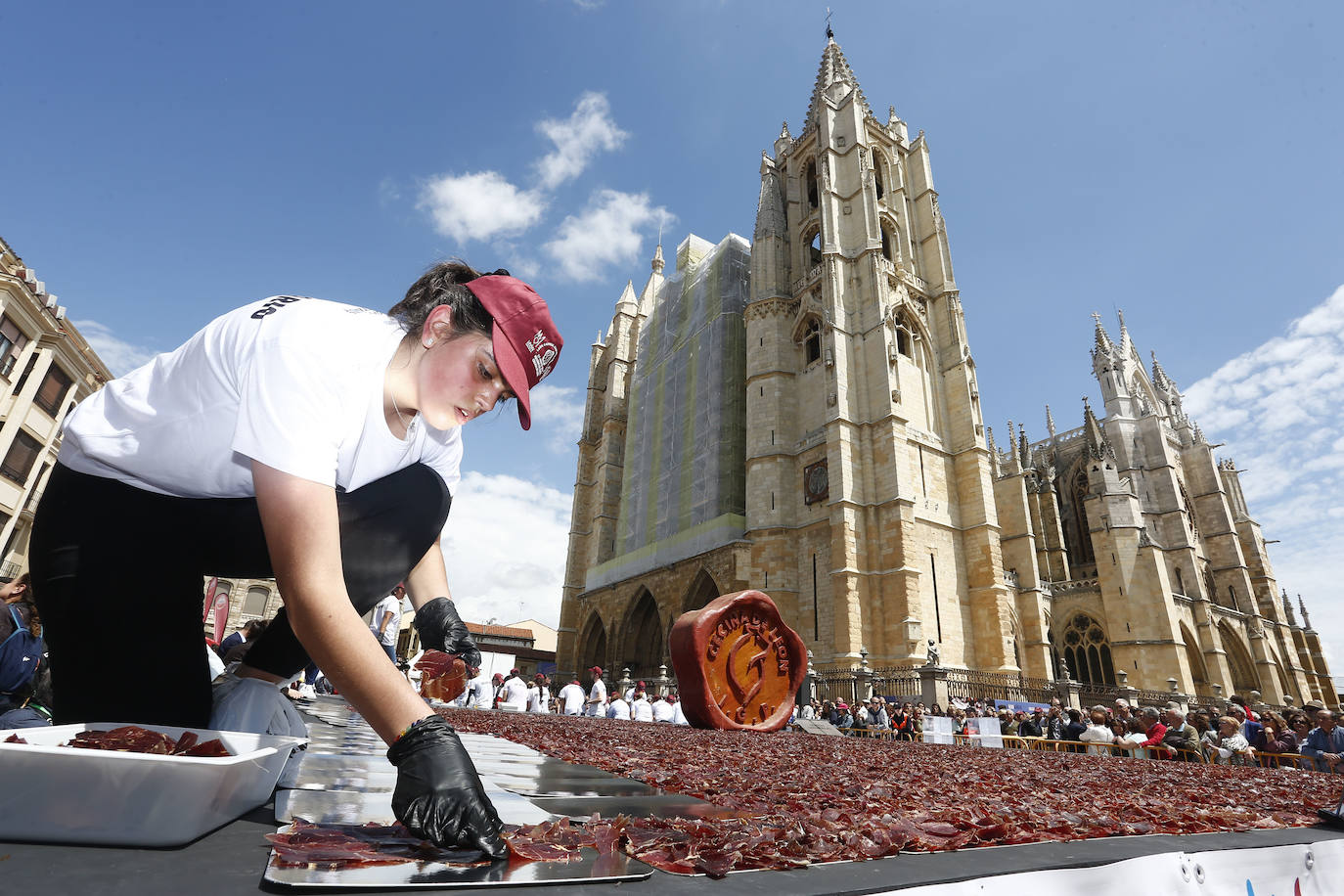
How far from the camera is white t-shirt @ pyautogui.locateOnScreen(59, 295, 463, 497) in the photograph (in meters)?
1.32

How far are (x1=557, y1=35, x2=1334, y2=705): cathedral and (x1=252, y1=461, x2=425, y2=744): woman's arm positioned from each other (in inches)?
722

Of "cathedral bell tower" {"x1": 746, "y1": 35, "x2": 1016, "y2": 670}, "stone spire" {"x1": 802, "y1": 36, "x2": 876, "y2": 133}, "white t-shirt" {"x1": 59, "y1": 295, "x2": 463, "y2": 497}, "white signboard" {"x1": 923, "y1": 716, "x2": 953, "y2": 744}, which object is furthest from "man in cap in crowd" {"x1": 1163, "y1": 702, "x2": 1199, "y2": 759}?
"stone spire" {"x1": 802, "y1": 36, "x2": 876, "y2": 133}

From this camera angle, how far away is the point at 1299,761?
8922 millimetres

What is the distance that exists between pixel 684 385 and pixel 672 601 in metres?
9.15

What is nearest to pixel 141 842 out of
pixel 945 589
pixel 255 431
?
pixel 255 431

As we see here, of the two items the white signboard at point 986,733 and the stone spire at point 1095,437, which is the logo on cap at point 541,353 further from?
the stone spire at point 1095,437

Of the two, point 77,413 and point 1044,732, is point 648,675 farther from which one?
point 77,413

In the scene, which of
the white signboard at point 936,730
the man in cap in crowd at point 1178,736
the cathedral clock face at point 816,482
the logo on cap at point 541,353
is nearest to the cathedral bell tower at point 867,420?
the cathedral clock face at point 816,482

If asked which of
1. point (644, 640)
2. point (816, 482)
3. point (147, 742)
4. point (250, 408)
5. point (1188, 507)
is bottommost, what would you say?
point (147, 742)

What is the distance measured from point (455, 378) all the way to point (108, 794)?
3.70 feet

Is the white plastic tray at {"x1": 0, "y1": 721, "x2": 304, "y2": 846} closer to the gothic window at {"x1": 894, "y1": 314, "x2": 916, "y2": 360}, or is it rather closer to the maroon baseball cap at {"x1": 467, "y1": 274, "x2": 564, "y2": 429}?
the maroon baseball cap at {"x1": 467, "y1": 274, "x2": 564, "y2": 429}

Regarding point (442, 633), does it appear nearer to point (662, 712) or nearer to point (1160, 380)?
point (662, 712)

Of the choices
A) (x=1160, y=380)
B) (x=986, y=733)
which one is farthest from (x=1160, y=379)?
(x=986, y=733)

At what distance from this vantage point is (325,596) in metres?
1.24
